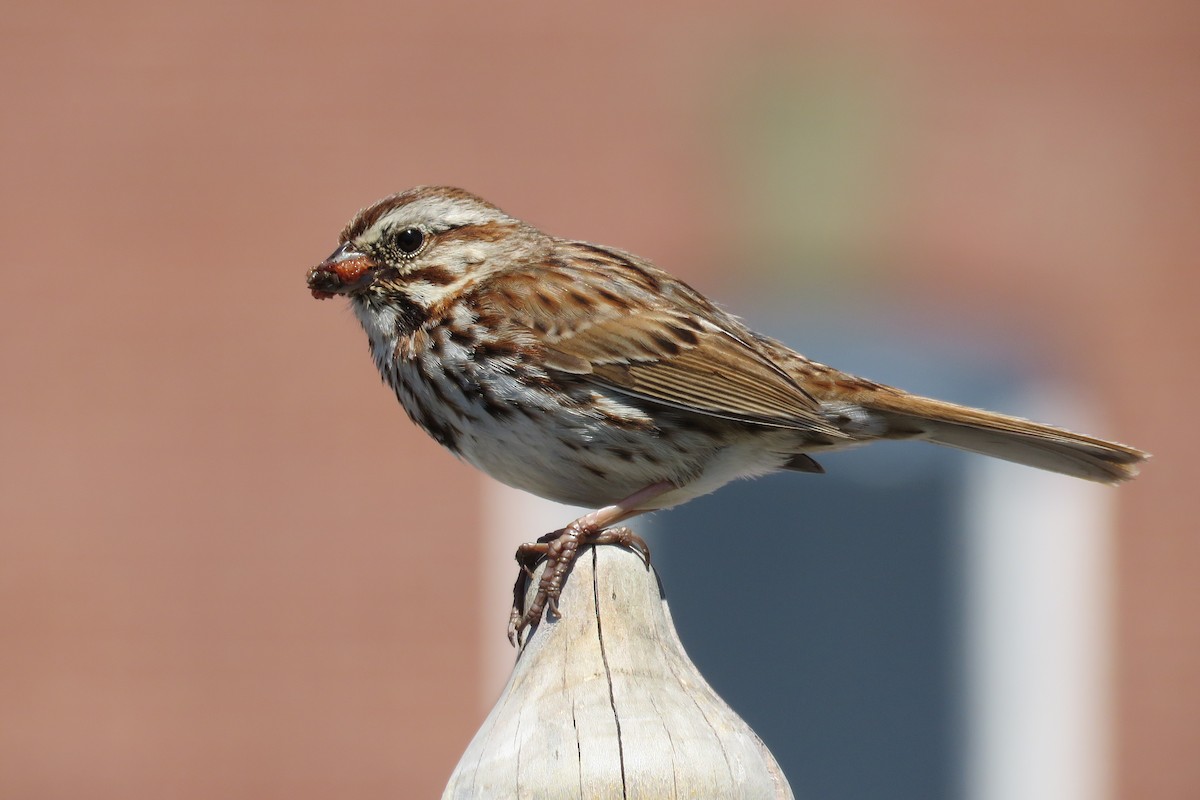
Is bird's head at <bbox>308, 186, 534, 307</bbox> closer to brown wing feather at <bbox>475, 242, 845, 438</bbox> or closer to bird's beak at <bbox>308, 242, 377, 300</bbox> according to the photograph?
bird's beak at <bbox>308, 242, 377, 300</bbox>

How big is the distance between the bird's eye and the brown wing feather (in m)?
0.23

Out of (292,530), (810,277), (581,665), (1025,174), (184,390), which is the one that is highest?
(1025,174)

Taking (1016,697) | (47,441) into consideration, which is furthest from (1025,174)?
(47,441)

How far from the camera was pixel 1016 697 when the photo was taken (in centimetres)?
867

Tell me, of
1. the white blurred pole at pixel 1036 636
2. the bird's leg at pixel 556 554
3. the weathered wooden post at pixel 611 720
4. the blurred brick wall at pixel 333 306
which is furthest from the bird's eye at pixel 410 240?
the white blurred pole at pixel 1036 636

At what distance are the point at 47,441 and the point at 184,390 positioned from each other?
2.39ft

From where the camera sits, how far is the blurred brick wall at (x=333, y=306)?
8.59 meters

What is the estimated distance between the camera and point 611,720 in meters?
2.72

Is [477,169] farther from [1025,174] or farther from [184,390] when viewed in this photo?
[1025,174]

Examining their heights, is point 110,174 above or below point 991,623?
above

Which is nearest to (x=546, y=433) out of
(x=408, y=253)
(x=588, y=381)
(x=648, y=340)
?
(x=588, y=381)

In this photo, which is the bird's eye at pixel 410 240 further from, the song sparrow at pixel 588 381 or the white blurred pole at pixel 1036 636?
the white blurred pole at pixel 1036 636

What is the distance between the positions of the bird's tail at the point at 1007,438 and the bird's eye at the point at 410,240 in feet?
3.78

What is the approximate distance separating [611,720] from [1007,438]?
5.50 feet
